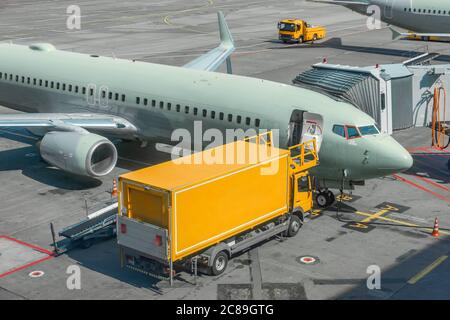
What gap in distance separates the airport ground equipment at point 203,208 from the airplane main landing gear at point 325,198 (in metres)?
4.15

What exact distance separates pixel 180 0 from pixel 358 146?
287 feet

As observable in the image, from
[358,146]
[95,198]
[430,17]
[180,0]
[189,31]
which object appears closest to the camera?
[358,146]

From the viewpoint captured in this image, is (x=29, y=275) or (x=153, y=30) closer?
(x=29, y=275)

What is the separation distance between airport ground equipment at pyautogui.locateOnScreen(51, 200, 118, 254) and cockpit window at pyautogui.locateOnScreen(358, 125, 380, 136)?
10505 millimetres

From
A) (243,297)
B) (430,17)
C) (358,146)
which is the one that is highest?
(430,17)

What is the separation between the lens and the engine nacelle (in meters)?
30.8

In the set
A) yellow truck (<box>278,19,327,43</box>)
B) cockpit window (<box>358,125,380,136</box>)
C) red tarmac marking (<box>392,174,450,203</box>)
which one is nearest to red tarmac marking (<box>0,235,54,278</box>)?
cockpit window (<box>358,125,380,136</box>)

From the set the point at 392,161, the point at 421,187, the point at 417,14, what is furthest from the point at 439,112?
the point at 417,14

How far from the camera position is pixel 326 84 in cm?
3309

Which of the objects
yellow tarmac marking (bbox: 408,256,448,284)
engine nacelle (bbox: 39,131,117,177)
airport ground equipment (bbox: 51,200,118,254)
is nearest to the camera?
yellow tarmac marking (bbox: 408,256,448,284)

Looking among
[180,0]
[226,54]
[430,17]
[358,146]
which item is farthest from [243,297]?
[180,0]

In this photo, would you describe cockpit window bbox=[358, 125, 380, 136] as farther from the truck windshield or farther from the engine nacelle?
the truck windshield
